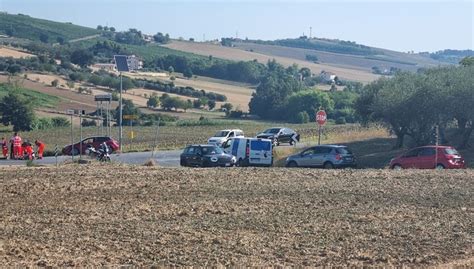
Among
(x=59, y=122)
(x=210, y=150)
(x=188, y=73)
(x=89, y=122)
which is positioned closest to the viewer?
(x=210, y=150)

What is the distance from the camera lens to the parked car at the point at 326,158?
139 feet

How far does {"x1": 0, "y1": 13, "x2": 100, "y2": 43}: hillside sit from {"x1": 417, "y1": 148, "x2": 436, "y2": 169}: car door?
14367 cm

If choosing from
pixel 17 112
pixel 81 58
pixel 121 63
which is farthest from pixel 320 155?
pixel 81 58

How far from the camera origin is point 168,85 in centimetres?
11725

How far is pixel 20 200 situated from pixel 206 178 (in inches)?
342

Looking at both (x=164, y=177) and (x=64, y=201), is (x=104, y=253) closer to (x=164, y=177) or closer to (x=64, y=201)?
(x=64, y=201)

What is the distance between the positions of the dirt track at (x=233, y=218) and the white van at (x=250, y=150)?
35.4 feet

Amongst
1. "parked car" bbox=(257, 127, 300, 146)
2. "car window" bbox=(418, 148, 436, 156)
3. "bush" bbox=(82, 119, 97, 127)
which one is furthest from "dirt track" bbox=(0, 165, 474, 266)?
"bush" bbox=(82, 119, 97, 127)

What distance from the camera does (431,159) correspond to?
1583 inches

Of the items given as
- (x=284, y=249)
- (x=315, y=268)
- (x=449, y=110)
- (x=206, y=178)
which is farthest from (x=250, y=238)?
(x=449, y=110)

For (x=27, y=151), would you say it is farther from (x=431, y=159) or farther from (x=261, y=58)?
(x=261, y=58)

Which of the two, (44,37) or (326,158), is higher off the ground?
(44,37)

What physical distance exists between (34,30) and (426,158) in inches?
6019

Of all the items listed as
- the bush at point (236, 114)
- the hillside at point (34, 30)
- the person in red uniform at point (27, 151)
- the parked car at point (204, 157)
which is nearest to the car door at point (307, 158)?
the parked car at point (204, 157)
